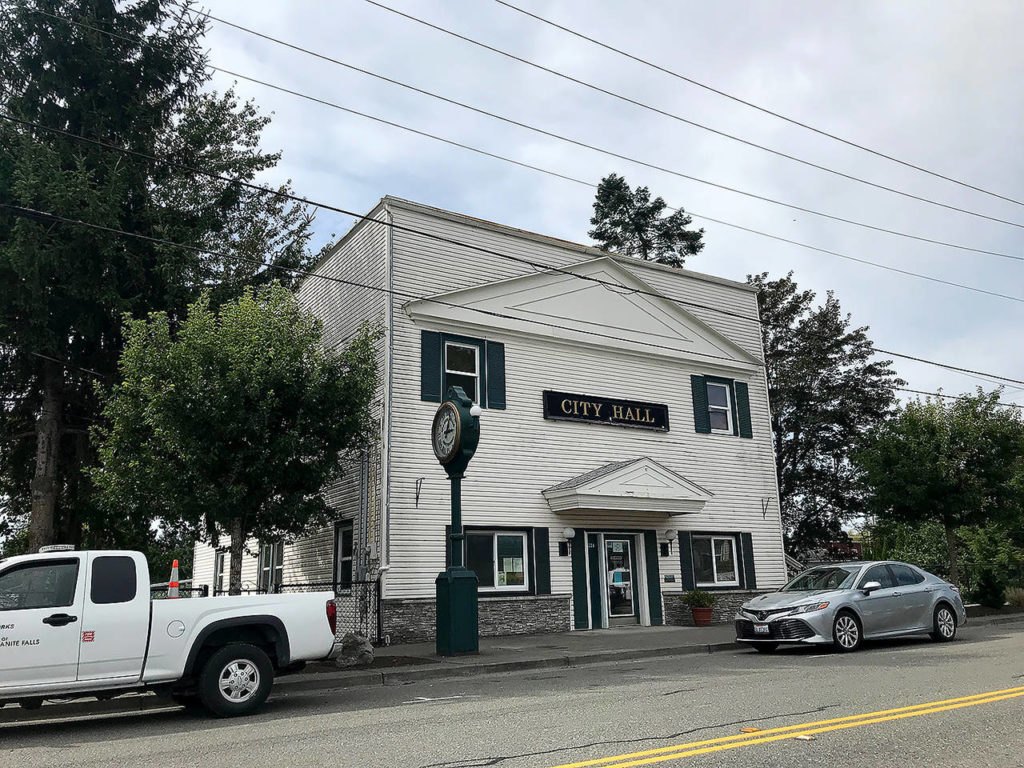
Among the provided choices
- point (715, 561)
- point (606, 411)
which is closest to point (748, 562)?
point (715, 561)

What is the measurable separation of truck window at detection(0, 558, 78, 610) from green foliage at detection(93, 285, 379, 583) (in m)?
4.67

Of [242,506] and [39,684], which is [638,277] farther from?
[39,684]

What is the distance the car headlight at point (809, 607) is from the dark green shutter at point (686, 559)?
6926 mm

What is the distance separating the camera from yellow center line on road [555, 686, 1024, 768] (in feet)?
19.1

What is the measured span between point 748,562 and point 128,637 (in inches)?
662

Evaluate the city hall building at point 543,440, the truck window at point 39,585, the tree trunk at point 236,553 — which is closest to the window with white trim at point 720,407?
the city hall building at point 543,440

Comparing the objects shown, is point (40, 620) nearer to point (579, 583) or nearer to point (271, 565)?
point (579, 583)

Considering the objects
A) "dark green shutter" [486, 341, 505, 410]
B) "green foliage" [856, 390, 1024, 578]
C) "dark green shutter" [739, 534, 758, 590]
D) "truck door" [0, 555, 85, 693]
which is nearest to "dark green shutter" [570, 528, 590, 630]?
"dark green shutter" [486, 341, 505, 410]

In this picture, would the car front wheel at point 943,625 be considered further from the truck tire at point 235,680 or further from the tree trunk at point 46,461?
the tree trunk at point 46,461

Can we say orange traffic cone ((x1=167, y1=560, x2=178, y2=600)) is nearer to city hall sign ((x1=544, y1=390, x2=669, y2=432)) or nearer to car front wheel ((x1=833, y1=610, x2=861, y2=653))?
car front wheel ((x1=833, y1=610, x2=861, y2=653))

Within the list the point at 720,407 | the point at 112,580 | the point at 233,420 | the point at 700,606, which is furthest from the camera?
the point at 720,407

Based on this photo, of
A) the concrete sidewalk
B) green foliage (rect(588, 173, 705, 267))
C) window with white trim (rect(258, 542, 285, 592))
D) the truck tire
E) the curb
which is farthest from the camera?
green foliage (rect(588, 173, 705, 267))

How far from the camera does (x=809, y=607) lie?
13.5 metres

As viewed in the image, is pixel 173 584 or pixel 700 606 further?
pixel 700 606
